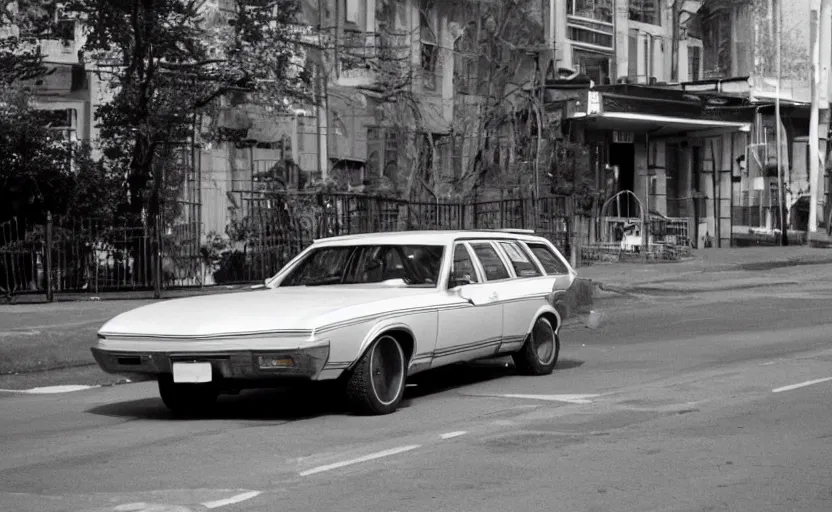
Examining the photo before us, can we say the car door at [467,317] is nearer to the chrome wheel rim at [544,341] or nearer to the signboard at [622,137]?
the chrome wheel rim at [544,341]

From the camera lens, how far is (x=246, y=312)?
10.1m

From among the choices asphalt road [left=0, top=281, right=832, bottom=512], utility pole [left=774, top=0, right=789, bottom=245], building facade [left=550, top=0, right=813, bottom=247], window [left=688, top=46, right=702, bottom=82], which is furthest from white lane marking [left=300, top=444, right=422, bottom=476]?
window [left=688, top=46, right=702, bottom=82]

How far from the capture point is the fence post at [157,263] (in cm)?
2181

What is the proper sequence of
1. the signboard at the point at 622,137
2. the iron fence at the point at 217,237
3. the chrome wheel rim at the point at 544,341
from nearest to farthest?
the chrome wheel rim at the point at 544,341, the iron fence at the point at 217,237, the signboard at the point at 622,137

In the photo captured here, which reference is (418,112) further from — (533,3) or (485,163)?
(533,3)

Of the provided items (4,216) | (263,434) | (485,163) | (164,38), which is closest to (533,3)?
(485,163)

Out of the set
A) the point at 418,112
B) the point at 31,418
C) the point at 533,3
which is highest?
the point at 533,3

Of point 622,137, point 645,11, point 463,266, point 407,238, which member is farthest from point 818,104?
point 407,238

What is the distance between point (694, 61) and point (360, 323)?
114 ft

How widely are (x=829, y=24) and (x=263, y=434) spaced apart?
37.6 metres

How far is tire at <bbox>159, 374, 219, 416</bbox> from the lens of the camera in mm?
10641

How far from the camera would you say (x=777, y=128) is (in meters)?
41.7

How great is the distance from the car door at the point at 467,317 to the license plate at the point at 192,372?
2.15 meters

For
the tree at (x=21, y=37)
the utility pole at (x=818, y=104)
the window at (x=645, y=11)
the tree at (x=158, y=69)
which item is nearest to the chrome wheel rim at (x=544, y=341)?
the tree at (x=158, y=69)
